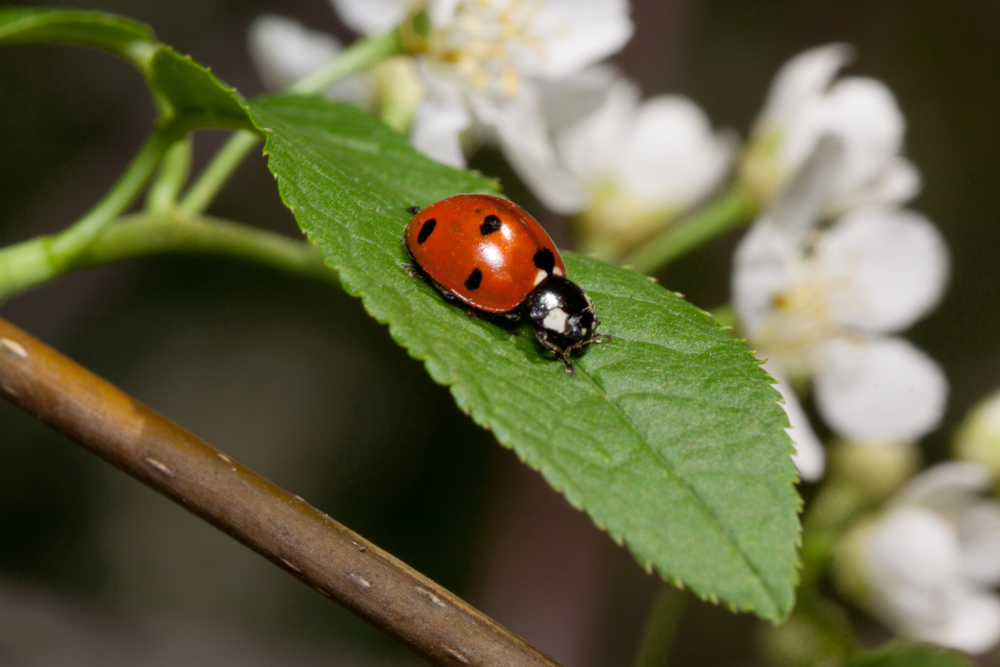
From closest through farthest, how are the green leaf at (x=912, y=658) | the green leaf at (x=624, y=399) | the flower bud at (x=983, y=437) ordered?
1. the green leaf at (x=624, y=399)
2. the green leaf at (x=912, y=658)
3. the flower bud at (x=983, y=437)

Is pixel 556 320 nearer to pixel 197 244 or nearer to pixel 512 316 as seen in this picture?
pixel 512 316

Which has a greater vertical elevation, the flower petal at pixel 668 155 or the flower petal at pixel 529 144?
the flower petal at pixel 668 155

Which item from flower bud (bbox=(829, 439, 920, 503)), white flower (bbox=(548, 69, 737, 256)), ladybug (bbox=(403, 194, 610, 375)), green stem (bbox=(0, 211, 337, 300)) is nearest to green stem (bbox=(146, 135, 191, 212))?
green stem (bbox=(0, 211, 337, 300))

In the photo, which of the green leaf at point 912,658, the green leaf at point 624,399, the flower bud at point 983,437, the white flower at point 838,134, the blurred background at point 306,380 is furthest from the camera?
the blurred background at point 306,380

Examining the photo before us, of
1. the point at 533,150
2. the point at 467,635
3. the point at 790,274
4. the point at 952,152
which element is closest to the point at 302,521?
the point at 467,635

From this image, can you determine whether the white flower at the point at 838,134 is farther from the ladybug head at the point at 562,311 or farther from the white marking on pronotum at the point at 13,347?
the white marking on pronotum at the point at 13,347

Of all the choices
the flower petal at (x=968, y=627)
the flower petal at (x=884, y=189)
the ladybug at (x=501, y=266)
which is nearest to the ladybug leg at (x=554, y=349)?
the ladybug at (x=501, y=266)

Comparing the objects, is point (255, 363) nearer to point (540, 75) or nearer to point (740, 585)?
point (540, 75)
